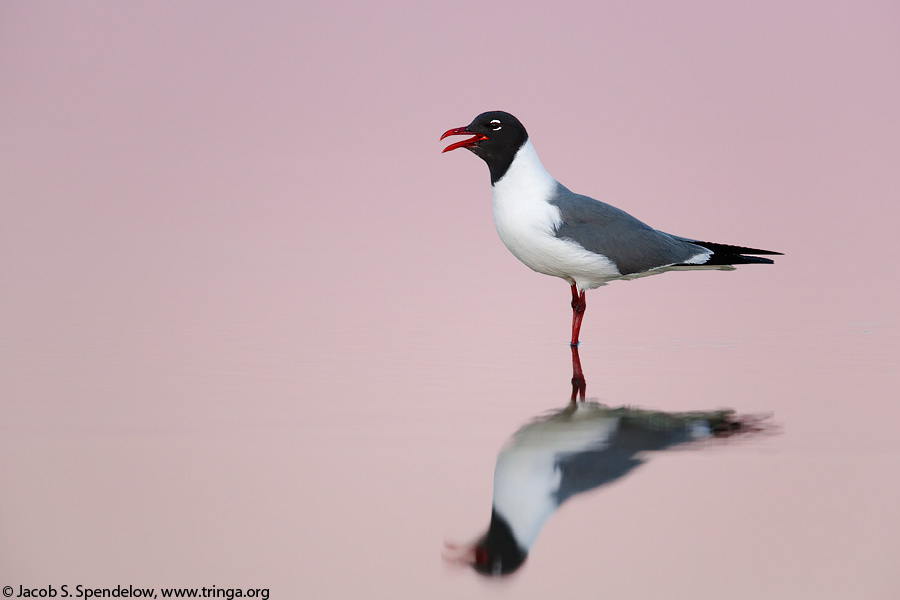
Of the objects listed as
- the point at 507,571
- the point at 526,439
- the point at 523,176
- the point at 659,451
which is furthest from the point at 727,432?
the point at 523,176

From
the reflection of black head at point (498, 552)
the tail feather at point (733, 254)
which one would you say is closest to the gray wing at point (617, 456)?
the reflection of black head at point (498, 552)

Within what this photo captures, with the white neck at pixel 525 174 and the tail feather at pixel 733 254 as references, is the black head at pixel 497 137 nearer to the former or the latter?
the white neck at pixel 525 174

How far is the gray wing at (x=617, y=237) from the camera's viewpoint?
20.1ft

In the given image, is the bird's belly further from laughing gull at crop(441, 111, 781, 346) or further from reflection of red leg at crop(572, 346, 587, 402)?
reflection of red leg at crop(572, 346, 587, 402)

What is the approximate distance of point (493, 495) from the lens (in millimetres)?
3287

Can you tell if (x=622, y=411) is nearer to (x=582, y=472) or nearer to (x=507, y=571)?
(x=582, y=472)

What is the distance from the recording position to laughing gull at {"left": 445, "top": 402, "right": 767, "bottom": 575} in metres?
2.97

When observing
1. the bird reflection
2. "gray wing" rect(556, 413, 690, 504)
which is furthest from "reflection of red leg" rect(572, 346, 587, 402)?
"gray wing" rect(556, 413, 690, 504)

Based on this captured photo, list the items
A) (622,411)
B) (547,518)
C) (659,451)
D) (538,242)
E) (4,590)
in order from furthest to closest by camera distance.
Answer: (538,242), (622,411), (659,451), (547,518), (4,590)

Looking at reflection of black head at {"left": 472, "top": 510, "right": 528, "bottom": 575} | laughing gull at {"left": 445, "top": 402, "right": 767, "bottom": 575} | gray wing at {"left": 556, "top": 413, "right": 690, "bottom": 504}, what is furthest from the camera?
gray wing at {"left": 556, "top": 413, "right": 690, "bottom": 504}

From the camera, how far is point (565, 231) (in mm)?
6117

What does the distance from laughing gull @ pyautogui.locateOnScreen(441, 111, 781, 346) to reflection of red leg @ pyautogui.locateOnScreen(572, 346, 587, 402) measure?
66cm

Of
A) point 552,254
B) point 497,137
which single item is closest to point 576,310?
point 552,254

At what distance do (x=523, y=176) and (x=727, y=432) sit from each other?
291cm
